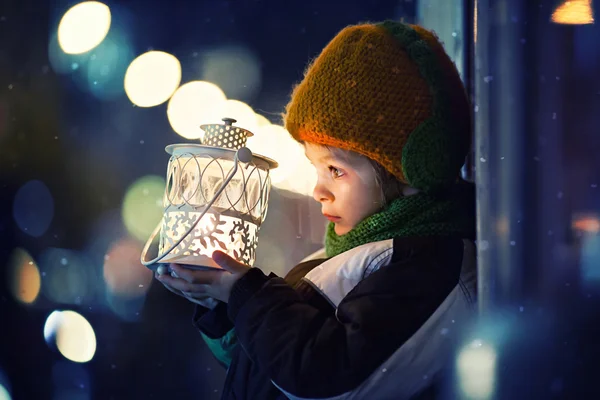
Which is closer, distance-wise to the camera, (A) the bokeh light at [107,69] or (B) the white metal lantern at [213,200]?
(B) the white metal lantern at [213,200]

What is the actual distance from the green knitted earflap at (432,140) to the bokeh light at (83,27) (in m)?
0.53

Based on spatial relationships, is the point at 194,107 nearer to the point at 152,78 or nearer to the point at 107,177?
the point at 152,78

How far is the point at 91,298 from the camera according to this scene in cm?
99

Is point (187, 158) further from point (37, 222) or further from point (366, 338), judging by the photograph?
point (37, 222)

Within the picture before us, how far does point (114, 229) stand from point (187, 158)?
0.34m

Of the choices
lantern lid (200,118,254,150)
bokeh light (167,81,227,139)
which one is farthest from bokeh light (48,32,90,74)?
lantern lid (200,118,254,150)

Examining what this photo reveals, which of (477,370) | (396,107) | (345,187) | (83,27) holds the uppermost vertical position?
(83,27)

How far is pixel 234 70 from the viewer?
0.97 m

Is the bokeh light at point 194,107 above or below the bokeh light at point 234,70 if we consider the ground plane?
below

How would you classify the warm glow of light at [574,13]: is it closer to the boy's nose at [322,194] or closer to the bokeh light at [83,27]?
the boy's nose at [322,194]

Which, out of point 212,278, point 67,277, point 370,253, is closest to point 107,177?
point 67,277

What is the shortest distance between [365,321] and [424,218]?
0.16 metres

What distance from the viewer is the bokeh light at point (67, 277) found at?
3.25 ft

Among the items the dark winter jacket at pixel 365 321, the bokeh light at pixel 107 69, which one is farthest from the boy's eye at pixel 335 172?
the bokeh light at pixel 107 69
